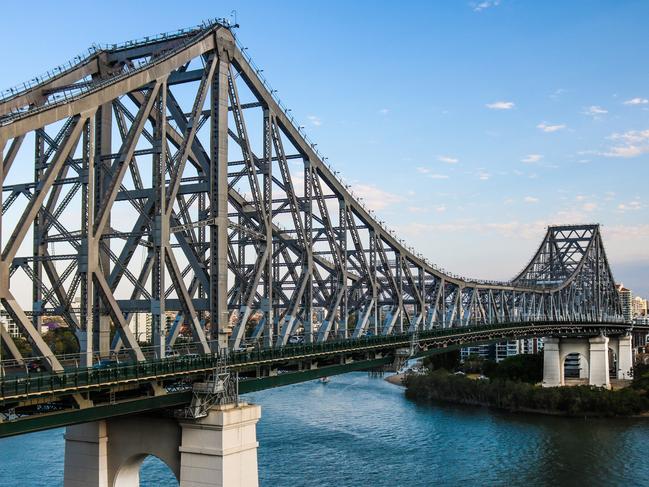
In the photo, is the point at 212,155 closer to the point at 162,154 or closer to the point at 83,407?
the point at 162,154

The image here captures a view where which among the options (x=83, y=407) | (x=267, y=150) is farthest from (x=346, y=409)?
(x=83, y=407)

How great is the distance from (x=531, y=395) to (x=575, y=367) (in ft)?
96.8

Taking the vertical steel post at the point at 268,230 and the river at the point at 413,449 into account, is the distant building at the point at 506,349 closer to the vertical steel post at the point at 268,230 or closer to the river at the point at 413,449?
the river at the point at 413,449

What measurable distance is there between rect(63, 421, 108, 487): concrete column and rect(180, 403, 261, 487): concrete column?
13.9 feet

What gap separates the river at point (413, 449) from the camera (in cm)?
5334

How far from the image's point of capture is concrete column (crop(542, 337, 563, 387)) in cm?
10252

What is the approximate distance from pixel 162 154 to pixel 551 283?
10466 cm

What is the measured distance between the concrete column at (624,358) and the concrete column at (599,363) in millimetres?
10440

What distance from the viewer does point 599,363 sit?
348 feet

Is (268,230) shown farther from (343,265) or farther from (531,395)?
(531,395)

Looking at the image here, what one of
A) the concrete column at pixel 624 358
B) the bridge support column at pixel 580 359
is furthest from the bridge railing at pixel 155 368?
the concrete column at pixel 624 358

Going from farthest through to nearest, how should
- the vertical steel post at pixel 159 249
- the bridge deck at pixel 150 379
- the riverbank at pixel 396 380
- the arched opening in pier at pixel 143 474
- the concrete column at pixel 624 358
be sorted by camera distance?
the riverbank at pixel 396 380 < the concrete column at pixel 624 358 < the arched opening in pier at pixel 143 474 < the vertical steel post at pixel 159 249 < the bridge deck at pixel 150 379

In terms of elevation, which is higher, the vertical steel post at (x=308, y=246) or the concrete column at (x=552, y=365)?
the vertical steel post at (x=308, y=246)

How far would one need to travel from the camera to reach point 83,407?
2566cm
